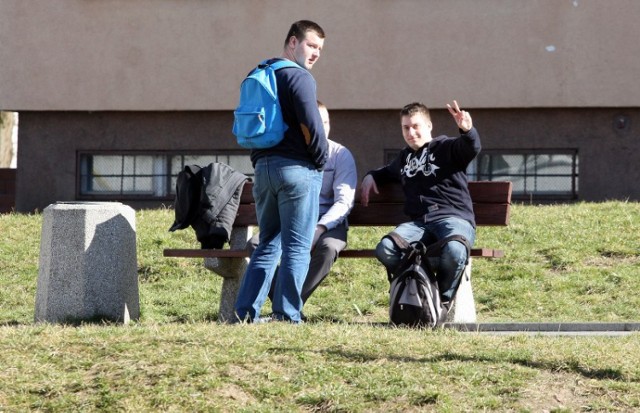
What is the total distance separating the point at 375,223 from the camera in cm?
901

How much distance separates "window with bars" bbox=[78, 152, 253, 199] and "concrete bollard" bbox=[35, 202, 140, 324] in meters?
7.55

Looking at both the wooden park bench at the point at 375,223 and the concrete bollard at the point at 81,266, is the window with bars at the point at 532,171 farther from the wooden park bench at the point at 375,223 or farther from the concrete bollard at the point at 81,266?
the concrete bollard at the point at 81,266

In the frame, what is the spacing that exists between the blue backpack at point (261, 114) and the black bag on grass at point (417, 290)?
1106mm

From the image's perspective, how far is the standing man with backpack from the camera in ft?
24.9

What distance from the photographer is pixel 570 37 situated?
598 inches

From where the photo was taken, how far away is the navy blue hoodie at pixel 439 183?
8.31 meters

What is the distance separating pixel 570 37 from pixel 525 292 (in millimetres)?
5518

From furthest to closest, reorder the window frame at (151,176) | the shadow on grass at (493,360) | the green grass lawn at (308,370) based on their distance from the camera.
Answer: the window frame at (151,176)
the shadow on grass at (493,360)
the green grass lawn at (308,370)

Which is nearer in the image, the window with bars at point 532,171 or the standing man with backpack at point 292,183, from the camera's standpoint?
the standing man with backpack at point 292,183

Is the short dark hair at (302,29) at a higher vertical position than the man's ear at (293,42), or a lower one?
higher

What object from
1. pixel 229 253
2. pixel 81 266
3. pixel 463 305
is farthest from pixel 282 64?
pixel 463 305

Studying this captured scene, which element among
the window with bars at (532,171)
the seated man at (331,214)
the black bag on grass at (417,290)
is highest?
the window with bars at (532,171)

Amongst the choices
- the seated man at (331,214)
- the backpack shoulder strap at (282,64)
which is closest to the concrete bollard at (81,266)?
the seated man at (331,214)

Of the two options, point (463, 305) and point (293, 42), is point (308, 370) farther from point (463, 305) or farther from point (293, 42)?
point (463, 305)
